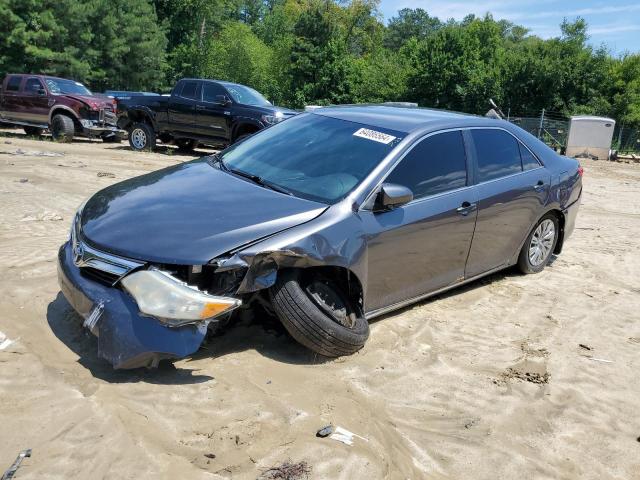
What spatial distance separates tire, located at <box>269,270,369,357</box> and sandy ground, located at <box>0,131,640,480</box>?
175 millimetres

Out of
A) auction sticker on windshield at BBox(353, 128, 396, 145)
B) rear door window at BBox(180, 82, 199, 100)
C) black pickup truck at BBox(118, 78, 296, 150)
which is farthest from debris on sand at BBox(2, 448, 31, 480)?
rear door window at BBox(180, 82, 199, 100)

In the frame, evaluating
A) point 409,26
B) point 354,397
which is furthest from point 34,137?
point 409,26

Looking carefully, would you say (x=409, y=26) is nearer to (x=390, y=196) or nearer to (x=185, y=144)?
(x=185, y=144)

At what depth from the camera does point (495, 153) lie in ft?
17.3

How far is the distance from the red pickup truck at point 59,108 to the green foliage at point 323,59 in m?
11.6

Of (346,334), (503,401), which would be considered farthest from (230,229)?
(503,401)

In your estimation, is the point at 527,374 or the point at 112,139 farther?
the point at 112,139

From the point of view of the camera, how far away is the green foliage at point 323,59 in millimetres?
30312

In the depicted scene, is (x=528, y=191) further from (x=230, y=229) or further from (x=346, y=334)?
(x=230, y=229)

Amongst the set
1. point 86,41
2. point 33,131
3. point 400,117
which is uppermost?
point 86,41

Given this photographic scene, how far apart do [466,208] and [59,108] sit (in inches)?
599

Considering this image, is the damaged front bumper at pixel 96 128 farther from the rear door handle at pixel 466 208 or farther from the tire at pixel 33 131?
the rear door handle at pixel 466 208

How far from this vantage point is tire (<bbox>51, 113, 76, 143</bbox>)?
16594mm

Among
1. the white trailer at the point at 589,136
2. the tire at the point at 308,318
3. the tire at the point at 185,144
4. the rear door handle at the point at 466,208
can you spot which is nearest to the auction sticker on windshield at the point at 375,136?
the rear door handle at the point at 466,208
